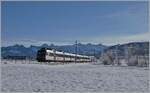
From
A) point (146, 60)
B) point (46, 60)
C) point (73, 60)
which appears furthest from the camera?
point (73, 60)

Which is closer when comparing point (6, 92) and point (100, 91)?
point (6, 92)

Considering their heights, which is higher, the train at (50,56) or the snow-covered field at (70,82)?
the train at (50,56)

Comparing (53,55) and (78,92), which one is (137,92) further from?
(53,55)

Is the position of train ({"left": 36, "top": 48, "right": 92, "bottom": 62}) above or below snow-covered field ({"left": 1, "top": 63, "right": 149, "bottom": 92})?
above

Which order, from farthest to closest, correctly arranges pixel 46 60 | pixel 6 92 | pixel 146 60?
pixel 146 60
pixel 46 60
pixel 6 92

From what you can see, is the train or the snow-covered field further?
the train

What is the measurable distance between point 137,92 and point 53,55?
137ft

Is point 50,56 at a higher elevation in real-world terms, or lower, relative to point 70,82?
higher

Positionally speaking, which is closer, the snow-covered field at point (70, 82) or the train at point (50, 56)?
the snow-covered field at point (70, 82)

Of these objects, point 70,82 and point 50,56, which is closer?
point 70,82

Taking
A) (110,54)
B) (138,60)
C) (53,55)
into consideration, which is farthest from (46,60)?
(110,54)

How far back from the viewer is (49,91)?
41.0 feet

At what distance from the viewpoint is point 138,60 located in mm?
61938

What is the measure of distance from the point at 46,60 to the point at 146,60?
2000 cm
